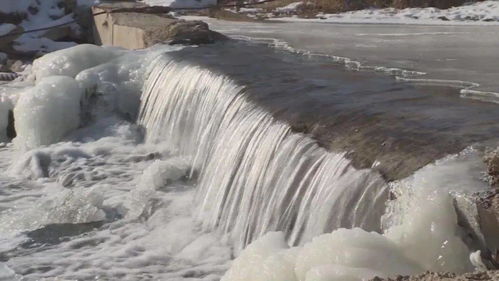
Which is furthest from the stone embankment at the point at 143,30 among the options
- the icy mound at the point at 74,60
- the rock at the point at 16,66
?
the rock at the point at 16,66

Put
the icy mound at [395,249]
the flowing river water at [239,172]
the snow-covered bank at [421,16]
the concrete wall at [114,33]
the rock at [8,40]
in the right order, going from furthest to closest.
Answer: the snow-covered bank at [421,16], the rock at [8,40], the concrete wall at [114,33], the flowing river water at [239,172], the icy mound at [395,249]

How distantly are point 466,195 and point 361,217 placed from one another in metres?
0.80

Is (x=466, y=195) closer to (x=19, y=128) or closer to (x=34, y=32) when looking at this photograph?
(x=19, y=128)

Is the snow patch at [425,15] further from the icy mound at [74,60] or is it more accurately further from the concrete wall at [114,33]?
the icy mound at [74,60]

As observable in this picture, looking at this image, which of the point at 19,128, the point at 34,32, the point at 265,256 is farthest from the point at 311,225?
the point at 34,32

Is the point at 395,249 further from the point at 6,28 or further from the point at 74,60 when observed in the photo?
the point at 6,28

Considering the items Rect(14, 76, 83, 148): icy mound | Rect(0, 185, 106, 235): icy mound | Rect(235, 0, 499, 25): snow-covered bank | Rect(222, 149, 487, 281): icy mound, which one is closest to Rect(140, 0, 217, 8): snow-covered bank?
Rect(235, 0, 499, 25): snow-covered bank

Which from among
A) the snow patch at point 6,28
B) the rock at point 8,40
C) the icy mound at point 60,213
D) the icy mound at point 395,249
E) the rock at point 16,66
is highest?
the icy mound at point 395,249

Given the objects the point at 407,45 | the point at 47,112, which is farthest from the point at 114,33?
the point at 407,45

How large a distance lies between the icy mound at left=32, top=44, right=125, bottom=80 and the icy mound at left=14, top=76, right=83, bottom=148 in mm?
720

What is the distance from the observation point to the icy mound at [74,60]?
10938mm

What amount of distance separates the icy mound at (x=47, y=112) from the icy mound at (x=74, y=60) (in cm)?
72

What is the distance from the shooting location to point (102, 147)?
30.0ft

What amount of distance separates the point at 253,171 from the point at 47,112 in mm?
4576
